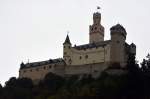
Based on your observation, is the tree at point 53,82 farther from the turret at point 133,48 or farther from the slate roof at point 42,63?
the turret at point 133,48

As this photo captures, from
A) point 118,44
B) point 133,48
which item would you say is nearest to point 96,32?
point 133,48

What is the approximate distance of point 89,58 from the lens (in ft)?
300

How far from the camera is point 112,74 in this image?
83.1 meters

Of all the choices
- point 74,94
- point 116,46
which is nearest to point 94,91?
point 74,94

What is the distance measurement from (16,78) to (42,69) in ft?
16.9

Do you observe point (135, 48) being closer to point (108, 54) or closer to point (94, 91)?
point (108, 54)

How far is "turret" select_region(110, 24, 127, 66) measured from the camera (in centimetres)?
8618

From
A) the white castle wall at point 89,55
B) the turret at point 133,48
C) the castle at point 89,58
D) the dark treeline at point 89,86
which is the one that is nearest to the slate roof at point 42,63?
the castle at point 89,58

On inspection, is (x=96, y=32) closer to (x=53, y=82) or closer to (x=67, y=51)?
(x=67, y=51)

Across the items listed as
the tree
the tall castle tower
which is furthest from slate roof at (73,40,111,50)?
the tree

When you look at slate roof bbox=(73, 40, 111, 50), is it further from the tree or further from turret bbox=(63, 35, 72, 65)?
the tree

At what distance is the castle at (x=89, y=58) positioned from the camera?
286 feet

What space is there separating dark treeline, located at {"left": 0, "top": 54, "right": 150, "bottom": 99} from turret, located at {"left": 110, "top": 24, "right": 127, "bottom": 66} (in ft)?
6.70

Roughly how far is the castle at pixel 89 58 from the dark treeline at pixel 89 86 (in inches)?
84.8
